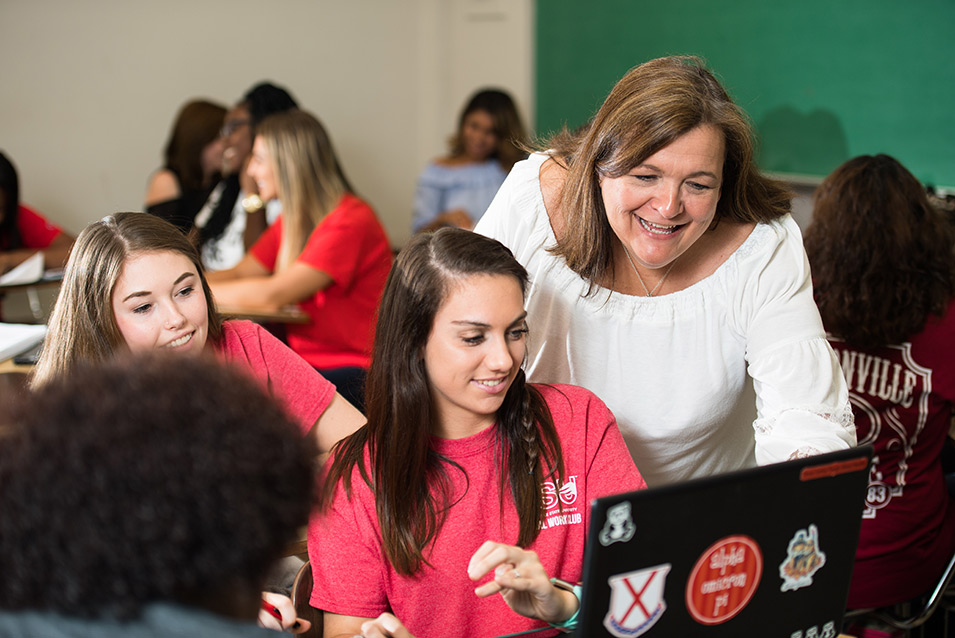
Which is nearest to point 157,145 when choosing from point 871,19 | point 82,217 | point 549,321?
point 82,217

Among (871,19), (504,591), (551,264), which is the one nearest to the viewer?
(504,591)

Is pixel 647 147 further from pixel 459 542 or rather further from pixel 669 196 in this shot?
pixel 459 542

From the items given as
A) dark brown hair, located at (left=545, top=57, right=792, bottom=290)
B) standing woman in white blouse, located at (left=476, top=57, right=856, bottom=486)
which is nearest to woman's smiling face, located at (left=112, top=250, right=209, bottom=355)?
standing woman in white blouse, located at (left=476, top=57, right=856, bottom=486)

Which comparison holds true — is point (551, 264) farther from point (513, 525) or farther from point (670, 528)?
point (670, 528)

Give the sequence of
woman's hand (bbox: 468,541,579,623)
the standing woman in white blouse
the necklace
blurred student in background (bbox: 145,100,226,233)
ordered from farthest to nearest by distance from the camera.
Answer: blurred student in background (bbox: 145,100,226,233)
the necklace
the standing woman in white blouse
woman's hand (bbox: 468,541,579,623)

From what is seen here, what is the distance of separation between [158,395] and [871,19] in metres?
2.98

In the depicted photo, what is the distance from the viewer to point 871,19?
3.01 meters

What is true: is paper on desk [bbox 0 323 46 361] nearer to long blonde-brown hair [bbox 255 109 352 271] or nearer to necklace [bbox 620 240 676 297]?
long blonde-brown hair [bbox 255 109 352 271]

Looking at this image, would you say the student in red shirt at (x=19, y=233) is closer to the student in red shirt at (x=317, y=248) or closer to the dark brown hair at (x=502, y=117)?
the student in red shirt at (x=317, y=248)

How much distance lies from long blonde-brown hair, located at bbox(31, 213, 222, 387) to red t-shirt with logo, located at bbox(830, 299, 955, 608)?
55.6 inches

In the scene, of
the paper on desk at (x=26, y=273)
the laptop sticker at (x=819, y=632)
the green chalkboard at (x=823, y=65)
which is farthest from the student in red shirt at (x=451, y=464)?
the paper on desk at (x=26, y=273)

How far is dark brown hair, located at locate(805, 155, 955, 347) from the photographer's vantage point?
1.83 metres

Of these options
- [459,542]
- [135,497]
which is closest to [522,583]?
[459,542]

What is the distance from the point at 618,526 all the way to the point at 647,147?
2.26ft
